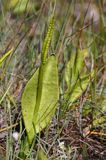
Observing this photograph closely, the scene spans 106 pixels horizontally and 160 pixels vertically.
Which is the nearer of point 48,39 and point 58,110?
point 48,39

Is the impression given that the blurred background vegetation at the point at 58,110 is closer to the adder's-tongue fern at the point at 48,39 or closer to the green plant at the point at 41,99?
the green plant at the point at 41,99

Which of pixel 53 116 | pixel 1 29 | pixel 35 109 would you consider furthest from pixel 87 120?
pixel 1 29

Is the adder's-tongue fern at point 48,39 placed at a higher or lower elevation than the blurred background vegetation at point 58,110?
higher

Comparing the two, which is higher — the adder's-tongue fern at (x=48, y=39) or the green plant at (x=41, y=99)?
the adder's-tongue fern at (x=48, y=39)

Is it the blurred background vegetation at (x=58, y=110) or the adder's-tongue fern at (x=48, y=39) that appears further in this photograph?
the blurred background vegetation at (x=58, y=110)

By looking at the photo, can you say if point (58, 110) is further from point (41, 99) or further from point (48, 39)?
point (48, 39)

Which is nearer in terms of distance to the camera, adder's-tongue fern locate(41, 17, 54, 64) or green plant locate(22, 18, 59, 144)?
adder's-tongue fern locate(41, 17, 54, 64)

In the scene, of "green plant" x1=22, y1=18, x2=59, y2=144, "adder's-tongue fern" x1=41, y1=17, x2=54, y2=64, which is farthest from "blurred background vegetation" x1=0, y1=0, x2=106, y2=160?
"adder's-tongue fern" x1=41, y1=17, x2=54, y2=64

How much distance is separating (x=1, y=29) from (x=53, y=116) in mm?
476

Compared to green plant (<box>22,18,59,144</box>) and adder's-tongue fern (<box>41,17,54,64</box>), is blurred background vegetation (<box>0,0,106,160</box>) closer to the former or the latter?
green plant (<box>22,18,59,144</box>)

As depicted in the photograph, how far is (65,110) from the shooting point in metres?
1.49

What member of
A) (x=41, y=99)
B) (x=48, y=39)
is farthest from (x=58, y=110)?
(x=48, y=39)

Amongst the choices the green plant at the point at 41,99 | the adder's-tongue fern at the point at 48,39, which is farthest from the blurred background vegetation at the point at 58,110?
the adder's-tongue fern at the point at 48,39

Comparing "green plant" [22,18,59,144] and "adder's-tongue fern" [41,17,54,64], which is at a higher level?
"adder's-tongue fern" [41,17,54,64]
